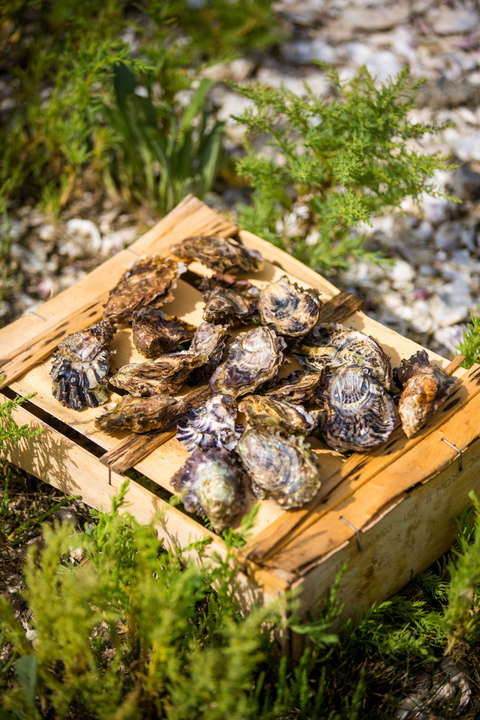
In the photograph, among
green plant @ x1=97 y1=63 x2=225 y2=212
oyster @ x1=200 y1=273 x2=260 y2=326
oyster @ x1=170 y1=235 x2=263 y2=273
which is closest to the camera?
oyster @ x1=200 y1=273 x2=260 y2=326

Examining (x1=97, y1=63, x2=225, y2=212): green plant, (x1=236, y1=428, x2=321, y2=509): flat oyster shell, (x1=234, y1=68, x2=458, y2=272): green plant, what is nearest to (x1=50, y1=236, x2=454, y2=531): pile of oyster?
(x1=236, y1=428, x2=321, y2=509): flat oyster shell

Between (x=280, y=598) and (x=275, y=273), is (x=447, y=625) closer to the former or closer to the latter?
(x=280, y=598)

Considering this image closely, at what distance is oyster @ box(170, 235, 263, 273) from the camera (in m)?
2.73

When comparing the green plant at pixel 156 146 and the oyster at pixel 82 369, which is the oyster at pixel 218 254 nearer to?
the oyster at pixel 82 369

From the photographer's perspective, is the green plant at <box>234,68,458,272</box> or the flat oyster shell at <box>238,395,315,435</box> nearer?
the flat oyster shell at <box>238,395,315,435</box>

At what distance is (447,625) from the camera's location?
1924 millimetres

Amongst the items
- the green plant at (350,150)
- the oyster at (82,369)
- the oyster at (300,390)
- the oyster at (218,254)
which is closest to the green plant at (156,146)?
Answer: the green plant at (350,150)

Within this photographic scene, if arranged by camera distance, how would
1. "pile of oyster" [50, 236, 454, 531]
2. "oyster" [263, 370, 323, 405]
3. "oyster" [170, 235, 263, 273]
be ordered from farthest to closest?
"oyster" [170, 235, 263, 273]
"oyster" [263, 370, 323, 405]
"pile of oyster" [50, 236, 454, 531]

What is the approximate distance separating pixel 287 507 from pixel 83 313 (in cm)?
134

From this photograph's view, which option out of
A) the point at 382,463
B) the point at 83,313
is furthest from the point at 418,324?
the point at 83,313

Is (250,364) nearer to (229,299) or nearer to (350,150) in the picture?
(229,299)

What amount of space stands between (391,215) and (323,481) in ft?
8.60

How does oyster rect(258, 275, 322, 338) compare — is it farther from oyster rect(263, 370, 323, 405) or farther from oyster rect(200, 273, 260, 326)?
oyster rect(263, 370, 323, 405)

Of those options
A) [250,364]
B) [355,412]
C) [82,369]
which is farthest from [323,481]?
[82,369]
